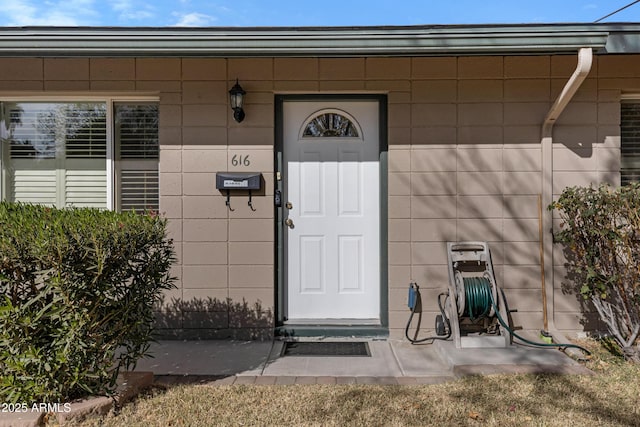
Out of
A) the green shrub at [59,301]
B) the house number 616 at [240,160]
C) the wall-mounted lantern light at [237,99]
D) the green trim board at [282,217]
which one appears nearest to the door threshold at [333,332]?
the green trim board at [282,217]

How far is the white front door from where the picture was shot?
4.03m

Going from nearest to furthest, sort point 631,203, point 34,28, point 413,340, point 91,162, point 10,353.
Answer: point 10,353 < point 631,203 < point 34,28 < point 413,340 < point 91,162

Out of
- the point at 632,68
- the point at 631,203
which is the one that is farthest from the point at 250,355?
the point at 632,68

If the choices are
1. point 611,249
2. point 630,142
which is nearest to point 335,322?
point 611,249

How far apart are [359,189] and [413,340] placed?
144 centimetres

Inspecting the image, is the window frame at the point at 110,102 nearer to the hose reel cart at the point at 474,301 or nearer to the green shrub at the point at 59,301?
the green shrub at the point at 59,301

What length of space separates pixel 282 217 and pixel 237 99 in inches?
44.0

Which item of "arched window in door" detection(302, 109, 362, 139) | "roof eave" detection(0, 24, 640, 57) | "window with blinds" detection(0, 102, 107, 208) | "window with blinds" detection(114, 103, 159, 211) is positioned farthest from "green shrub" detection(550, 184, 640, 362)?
"window with blinds" detection(0, 102, 107, 208)

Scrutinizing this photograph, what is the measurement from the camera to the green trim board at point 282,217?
394cm

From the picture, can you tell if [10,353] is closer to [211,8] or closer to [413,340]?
[413,340]

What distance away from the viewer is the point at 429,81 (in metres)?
3.88

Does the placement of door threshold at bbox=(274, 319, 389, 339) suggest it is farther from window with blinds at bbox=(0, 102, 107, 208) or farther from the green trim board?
window with blinds at bbox=(0, 102, 107, 208)

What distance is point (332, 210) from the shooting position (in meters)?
4.04

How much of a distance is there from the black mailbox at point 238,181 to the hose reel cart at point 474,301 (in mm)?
1789
